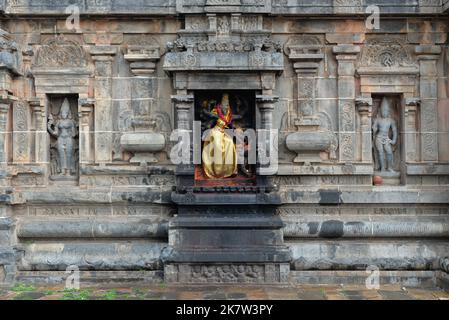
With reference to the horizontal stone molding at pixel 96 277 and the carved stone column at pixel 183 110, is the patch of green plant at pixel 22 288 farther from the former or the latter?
the carved stone column at pixel 183 110

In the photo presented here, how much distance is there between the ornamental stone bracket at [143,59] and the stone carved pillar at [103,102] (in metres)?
0.40

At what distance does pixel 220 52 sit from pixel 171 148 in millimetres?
2461

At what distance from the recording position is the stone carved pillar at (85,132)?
1264 cm

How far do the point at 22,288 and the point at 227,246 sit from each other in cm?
447

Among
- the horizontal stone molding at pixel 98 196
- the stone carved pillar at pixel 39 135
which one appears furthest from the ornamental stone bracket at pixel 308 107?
the stone carved pillar at pixel 39 135

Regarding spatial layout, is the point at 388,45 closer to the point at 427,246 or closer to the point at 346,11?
the point at 346,11

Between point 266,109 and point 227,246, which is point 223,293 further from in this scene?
point 266,109

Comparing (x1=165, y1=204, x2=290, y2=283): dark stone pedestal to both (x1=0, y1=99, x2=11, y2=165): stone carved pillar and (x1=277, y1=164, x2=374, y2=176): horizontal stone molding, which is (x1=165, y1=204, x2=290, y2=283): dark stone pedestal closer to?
(x1=277, y1=164, x2=374, y2=176): horizontal stone molding

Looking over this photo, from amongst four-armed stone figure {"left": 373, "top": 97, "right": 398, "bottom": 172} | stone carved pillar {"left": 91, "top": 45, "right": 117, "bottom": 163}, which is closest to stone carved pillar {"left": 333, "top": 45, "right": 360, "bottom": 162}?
four-armed stone figure {"left": 373, "top": 97, "right": 398, "bottom": 172}

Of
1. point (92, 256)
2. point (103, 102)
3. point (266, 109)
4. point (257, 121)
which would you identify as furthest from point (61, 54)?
point (266, 109)

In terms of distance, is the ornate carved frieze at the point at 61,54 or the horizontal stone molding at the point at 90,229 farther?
the ornate carved frieze at the point at 61,54

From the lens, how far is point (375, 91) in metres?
12.6

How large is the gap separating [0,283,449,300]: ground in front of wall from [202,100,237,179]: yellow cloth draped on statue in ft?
8.62

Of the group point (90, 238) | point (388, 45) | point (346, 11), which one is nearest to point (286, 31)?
point (346, 11)
